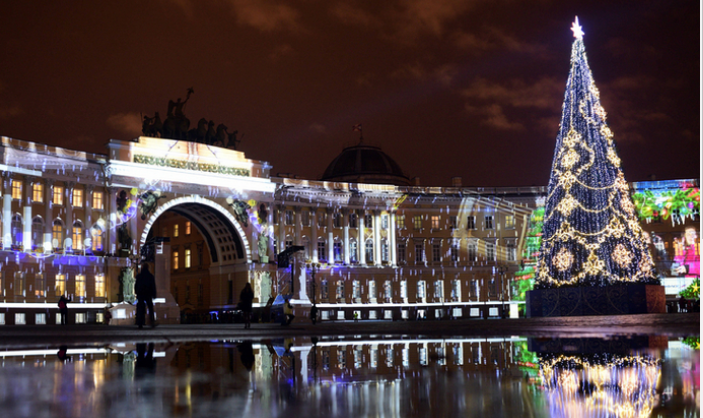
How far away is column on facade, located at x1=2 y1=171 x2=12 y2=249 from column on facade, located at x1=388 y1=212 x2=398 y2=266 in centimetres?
3450

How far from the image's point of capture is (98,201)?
180 feet

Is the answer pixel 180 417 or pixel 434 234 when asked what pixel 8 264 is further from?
pixel 180 417

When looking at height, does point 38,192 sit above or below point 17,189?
below

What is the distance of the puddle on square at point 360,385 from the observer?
4.98 m

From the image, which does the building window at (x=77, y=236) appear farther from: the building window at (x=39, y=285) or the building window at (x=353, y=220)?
the building window at (x=353, y=220)

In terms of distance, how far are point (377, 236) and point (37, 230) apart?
31199 millimetres

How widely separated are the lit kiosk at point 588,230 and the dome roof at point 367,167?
171 feet

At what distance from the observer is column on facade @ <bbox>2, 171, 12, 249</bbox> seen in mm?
49031

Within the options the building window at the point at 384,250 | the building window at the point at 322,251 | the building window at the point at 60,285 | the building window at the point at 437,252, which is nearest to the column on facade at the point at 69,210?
the building window at the point at 60,285

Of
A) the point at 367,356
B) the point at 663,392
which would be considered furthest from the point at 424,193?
the point at 663,392

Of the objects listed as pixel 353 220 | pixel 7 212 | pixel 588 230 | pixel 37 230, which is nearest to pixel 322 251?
pixel 353 220

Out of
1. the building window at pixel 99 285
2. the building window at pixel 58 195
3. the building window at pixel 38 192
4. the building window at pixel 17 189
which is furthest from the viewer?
the building window at pixel 99 285

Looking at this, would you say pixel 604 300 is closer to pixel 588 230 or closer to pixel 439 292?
pixel 588 230

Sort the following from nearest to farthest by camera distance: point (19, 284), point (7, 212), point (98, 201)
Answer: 1. point (19, 284)
2. point (7, 212)
3. point (98, 201)
